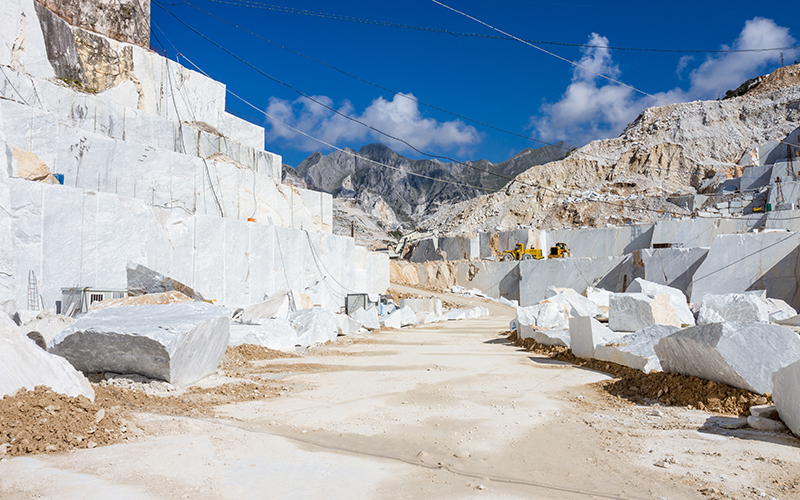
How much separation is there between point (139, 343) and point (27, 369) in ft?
4.33

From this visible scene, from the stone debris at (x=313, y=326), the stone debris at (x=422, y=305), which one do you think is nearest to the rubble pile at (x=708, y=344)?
the stone debris at (x=313, y=326)

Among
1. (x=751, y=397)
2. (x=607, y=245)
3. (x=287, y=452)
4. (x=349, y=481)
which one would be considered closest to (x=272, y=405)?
(x=287, y=452)

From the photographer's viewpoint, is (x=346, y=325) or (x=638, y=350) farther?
(x=346, y=325)

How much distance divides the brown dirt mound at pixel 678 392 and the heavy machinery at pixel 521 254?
1033 inches

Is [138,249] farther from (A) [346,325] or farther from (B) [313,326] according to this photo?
(A) [346,325]

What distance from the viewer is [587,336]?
8.23m

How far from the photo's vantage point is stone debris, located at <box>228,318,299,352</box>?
31.3ft

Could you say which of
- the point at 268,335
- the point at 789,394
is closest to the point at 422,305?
the point at 268,335

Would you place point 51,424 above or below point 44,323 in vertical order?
below

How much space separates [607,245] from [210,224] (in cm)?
2602

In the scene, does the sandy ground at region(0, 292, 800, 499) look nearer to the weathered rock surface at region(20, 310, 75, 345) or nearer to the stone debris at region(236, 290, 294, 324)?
the weathered rock surface at region(20, 310, 75, 345)

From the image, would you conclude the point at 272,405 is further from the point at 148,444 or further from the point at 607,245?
the point at 607,245

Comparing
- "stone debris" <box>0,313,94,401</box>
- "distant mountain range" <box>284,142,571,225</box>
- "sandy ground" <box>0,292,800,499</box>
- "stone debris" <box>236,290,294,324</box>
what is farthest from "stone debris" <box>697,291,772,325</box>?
"distant mountain range" <box>284,142,571,225</box>

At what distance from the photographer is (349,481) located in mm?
3010
